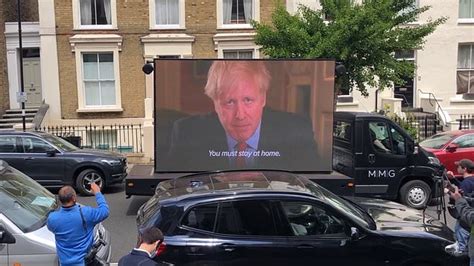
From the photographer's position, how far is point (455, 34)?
73.5 ft

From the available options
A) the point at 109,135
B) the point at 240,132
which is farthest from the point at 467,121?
the point at 240,132

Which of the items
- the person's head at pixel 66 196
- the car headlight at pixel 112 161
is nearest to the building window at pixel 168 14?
the car headlight at pixel 112 161

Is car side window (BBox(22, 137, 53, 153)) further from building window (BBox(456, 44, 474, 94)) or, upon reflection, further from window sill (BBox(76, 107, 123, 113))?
building window (BBox(456, 44, 474, 94))

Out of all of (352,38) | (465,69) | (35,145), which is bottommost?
(35,145)

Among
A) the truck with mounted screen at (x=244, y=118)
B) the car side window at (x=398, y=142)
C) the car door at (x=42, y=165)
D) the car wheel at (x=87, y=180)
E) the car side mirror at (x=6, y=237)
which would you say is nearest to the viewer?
the car side mirror at (x=6, y=237)

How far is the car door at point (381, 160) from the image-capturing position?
10.1 metres

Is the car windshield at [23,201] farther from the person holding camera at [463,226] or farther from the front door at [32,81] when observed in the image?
the front door at [32,81]

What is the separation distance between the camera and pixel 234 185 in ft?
18.6

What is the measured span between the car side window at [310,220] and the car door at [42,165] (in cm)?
815

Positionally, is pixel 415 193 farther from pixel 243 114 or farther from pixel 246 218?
pixel 246 218

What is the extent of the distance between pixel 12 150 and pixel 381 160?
8.52m

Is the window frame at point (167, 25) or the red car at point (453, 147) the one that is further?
the window frame at point (167, 25)

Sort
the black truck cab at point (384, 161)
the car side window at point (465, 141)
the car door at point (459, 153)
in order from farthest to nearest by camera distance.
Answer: the car side window at point (465, 141) < the car door at point (459, 153) < the black truck cab at point (384, 161)

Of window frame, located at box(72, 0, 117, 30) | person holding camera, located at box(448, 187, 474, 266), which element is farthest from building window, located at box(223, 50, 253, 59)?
person holding camera, located at box(448, 187, 474, 266)
